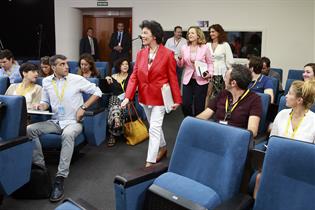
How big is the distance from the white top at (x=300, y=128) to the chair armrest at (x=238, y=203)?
2.81 ft

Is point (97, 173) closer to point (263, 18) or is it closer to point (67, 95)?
point (67, 95)

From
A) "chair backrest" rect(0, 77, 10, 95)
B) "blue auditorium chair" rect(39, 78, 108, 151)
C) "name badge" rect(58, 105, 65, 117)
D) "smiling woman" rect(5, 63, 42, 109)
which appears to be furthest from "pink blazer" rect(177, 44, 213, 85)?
"chair backrest" rect(0, 77, 10, 95)

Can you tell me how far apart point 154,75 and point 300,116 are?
1.36 metres

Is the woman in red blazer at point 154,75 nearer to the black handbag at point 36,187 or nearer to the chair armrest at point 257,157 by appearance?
the black handbag at point 36,187

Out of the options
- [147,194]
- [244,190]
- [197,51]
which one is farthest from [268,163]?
[197,51]

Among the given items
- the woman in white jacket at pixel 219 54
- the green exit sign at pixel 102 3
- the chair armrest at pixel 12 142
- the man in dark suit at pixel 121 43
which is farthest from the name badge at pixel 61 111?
the green exit sign at pixel 102 3

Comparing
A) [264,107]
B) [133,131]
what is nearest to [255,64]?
[264,107]

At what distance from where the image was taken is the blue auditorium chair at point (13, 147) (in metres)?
2.41

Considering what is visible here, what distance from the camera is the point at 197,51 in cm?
410

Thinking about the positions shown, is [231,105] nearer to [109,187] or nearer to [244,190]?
[244,190]

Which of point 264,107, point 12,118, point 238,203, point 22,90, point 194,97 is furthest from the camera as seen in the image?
point 194,97

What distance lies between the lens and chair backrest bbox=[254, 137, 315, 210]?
1.58 metres

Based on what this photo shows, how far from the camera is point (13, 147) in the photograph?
246 cm

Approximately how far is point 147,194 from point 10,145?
1.15m
